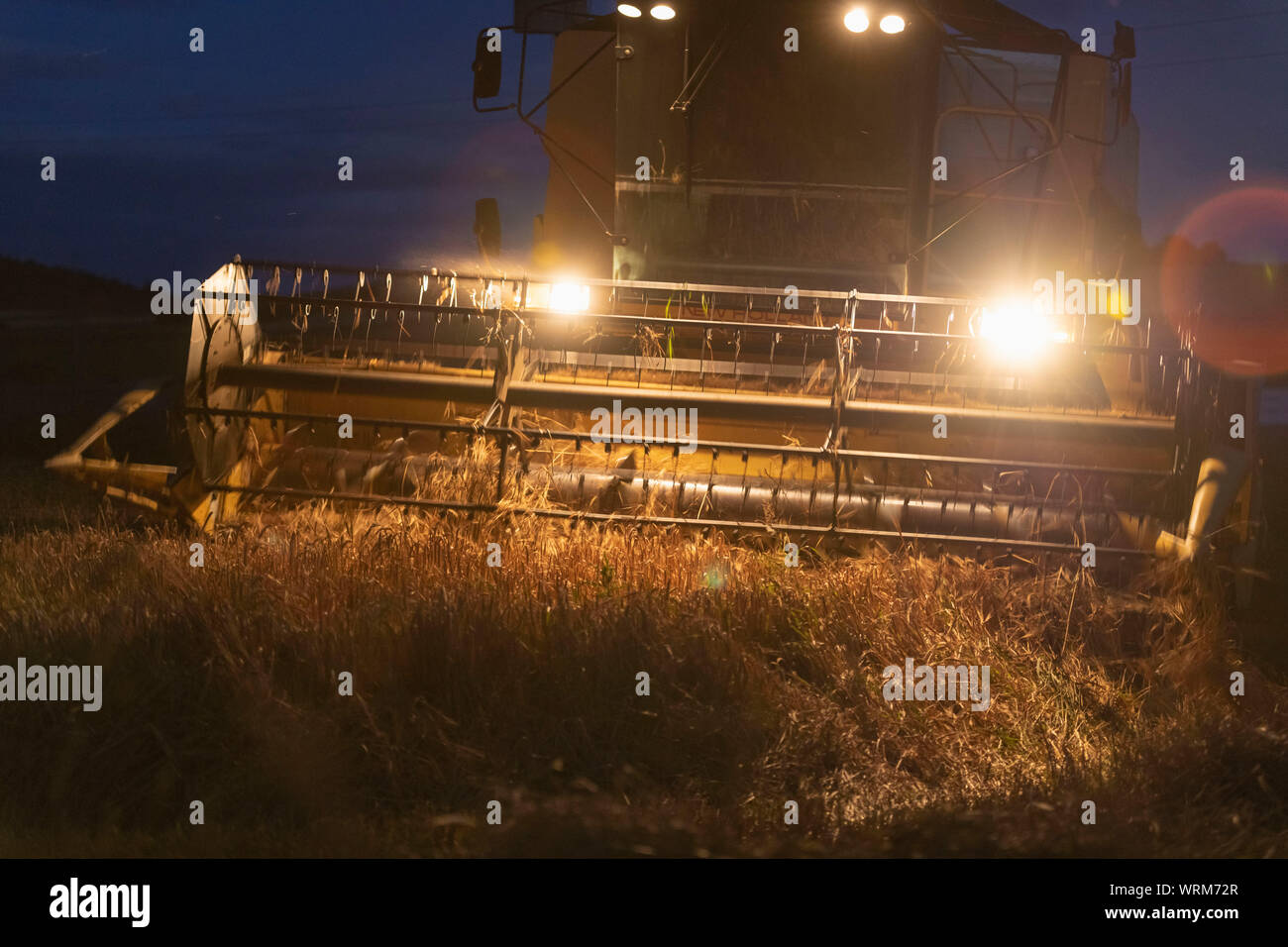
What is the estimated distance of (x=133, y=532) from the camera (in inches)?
226

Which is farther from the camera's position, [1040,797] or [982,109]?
[982,109]

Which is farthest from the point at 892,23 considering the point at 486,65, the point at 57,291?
the point at 57,291

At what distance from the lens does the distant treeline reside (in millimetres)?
30469

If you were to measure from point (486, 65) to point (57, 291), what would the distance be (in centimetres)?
3063

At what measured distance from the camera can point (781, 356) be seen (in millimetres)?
7250

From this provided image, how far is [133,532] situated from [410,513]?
1.50 meters

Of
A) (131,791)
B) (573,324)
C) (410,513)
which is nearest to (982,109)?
(573,324)
